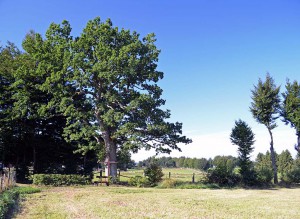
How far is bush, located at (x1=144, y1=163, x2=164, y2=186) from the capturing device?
25.2 metres

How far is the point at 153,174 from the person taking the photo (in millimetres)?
25219

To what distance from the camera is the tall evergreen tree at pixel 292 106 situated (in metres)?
Result: 32.9

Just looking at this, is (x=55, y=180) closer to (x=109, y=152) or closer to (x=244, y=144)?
(x=109, y=152)

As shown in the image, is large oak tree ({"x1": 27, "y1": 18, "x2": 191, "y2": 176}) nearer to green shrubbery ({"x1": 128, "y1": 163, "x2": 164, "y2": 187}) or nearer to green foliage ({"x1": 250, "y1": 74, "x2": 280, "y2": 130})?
green shrubbery ({"x1": 128, "y1": 163, "x2": 164, "y2": 187})

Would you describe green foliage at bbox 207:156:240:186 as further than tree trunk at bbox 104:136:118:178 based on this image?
Yes

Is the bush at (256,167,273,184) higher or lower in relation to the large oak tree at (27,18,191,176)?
lower

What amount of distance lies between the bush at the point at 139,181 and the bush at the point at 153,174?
0.42 m

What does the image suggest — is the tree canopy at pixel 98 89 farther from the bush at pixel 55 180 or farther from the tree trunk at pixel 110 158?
the bush at pixel 55 180

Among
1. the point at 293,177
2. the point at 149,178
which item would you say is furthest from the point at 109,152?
the point at 293,177

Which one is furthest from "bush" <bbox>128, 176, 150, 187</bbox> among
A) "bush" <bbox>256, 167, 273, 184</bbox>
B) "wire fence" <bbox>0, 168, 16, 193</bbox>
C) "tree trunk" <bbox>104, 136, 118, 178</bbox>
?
"bush" <bbox>256, 167, 273, 184</bbox>

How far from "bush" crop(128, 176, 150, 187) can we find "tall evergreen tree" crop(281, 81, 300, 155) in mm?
18425

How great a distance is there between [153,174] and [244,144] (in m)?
9.79

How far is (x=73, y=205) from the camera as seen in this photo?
12695 millimetres

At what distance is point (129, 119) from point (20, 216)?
1653cm
